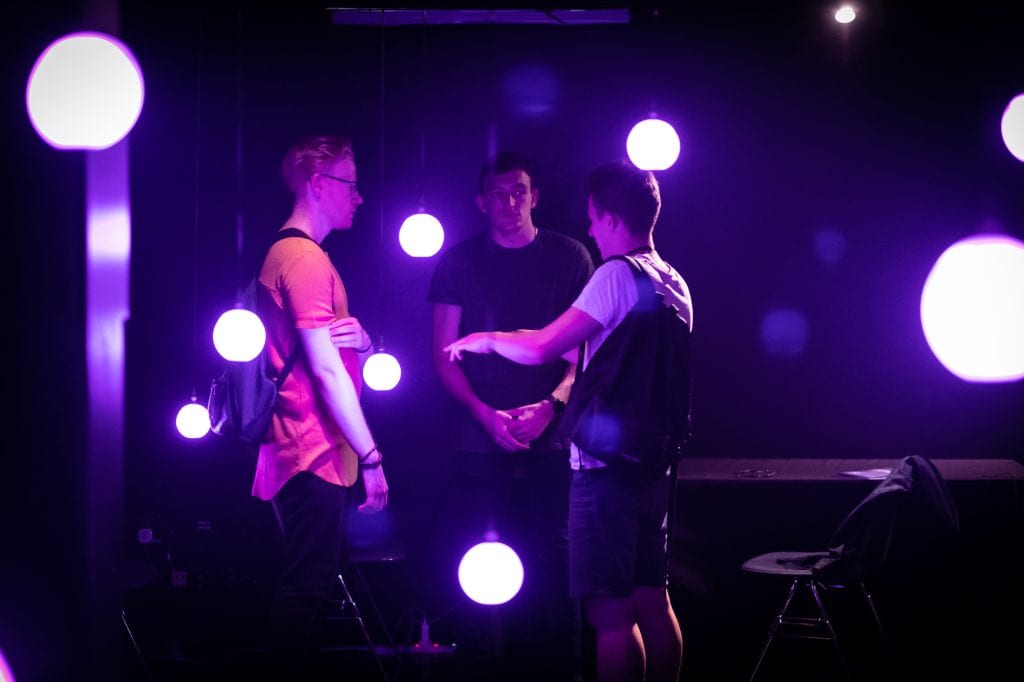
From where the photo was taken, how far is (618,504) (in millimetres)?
3254

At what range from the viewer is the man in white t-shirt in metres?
3.25

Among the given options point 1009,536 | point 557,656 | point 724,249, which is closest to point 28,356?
point 557,656

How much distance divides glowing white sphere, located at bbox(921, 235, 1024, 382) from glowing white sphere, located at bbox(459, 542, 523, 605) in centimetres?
271

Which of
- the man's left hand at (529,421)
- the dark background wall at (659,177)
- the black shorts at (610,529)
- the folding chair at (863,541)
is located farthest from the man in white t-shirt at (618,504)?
the dark background wall at (659,177)

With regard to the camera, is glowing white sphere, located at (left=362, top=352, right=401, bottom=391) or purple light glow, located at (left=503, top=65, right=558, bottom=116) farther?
purple light glow, located at (left=503, top=65, right=558, bottom=116)

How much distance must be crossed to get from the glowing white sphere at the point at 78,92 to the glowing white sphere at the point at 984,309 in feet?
14.4

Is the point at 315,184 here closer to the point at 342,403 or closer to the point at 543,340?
the point at 342,403

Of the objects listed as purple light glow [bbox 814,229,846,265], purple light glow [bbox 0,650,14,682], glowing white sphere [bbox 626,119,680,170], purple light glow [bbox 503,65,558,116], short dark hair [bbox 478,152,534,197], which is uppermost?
purple light glow [bbox 503,65,558,116]

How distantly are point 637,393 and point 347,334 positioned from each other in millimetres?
1093

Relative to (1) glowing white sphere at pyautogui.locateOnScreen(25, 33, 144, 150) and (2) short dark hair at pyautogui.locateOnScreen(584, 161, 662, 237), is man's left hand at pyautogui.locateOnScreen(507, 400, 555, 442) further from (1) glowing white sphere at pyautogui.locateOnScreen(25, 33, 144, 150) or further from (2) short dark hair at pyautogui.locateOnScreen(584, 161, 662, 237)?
(1) glowing white sphere at pyautogui.locateOnScreen(25, 33, 144, 150)

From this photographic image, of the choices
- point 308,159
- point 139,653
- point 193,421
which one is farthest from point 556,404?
point 139,653

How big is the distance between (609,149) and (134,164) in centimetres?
258

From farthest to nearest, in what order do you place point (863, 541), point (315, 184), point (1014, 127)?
point (1014, 127) → point (863, 541) → point (315, 184)

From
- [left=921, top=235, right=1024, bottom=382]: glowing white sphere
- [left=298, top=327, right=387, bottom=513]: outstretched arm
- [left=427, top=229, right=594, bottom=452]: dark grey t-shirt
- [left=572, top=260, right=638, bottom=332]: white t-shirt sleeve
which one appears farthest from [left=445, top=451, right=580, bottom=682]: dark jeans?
[left=921, top=235, right=1024, bottom=382]: glowing white sphere
